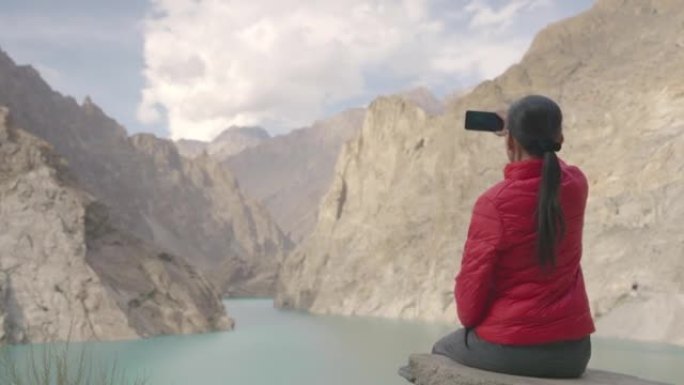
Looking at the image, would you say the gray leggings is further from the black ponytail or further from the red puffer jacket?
the black ponytail

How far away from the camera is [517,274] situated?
3221 mm

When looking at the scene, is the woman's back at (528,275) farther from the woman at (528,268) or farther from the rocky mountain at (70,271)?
the rocky mountain at (70,271)

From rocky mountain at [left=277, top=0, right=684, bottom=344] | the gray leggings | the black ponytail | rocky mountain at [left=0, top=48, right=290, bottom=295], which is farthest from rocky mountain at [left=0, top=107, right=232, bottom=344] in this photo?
rocky mountain at [left=0, top=48, right=290, bottom=295]

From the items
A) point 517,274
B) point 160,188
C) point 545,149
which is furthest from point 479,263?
point 160,188

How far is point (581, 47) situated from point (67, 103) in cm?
8901

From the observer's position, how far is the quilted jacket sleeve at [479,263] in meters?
3.15

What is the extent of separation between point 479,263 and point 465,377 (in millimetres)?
460

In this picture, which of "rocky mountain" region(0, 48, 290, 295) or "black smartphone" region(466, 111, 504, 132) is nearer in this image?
"black smartphone" region(466, 111, 504, 132)

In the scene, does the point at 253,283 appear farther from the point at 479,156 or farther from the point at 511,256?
the point at 511,256

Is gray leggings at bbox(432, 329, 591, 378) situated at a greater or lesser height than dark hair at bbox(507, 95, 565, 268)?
lesser

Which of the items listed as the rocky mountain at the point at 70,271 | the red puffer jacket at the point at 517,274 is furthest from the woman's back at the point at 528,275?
the rocky mountain at the point at 70,271

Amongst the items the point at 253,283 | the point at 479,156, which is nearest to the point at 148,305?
the point at 479,156

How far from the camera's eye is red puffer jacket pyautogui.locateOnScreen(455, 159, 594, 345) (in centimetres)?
315

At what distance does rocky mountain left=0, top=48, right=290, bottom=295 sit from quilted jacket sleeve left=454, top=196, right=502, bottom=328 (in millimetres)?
73754
